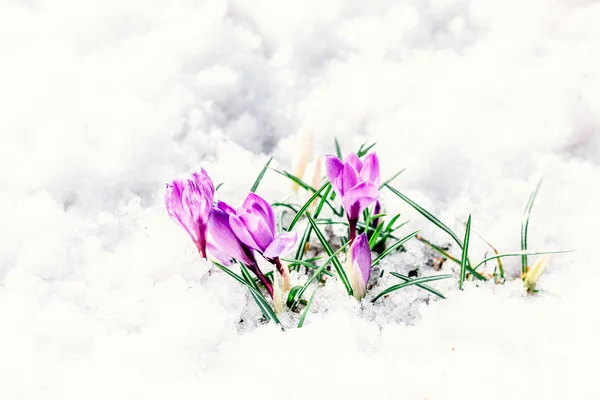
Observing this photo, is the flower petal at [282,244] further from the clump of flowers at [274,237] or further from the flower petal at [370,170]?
the flower petal at [370,170]

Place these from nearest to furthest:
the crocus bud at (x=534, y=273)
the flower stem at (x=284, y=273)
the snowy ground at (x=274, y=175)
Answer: the snowy ground at (x=274, y=175) < the flower stem at (x=284, y=273) < the crocus bud at (x=534, y=273)

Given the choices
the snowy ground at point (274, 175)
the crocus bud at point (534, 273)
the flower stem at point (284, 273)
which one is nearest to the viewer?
the snowy ground at point (274, 175)

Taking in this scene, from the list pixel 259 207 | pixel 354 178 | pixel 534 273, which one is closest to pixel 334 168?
pixel 354 178

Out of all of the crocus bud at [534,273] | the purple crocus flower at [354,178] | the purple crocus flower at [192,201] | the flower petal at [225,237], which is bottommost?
the flower petal at [225,237]

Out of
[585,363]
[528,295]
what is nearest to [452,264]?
[528,295]

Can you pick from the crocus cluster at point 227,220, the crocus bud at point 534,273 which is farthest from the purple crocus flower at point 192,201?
the crocus bud at point 534,273

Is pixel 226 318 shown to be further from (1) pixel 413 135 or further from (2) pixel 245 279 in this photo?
(1) pixel 413 135

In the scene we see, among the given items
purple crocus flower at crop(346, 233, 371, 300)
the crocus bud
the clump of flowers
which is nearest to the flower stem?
the clump of flowers

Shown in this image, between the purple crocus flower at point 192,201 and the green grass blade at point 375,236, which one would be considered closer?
the purple crocus flower at point 192,201
